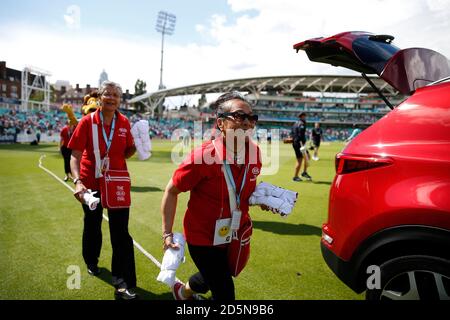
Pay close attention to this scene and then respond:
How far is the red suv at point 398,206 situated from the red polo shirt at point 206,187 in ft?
2.27

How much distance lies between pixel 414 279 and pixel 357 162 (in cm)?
78

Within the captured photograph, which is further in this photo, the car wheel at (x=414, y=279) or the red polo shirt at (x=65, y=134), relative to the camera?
the red polo shirt at (x=65, y=134)

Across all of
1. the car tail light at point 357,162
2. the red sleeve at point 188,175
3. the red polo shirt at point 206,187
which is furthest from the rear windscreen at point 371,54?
the red sleeve at point 188,175

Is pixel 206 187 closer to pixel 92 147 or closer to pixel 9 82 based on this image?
pixel 92 147

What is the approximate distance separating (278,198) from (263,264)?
70.4 inches

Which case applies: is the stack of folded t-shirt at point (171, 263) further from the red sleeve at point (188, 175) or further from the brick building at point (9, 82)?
the brick building at point (9, 82)

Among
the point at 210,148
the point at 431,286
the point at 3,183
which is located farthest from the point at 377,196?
the point at 3,183

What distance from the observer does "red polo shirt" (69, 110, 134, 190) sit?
120 inches

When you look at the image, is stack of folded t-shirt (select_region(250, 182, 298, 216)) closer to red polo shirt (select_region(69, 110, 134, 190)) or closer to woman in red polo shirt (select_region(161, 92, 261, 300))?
woman in red polo shirt (select_region(161, 92, 261, 300))

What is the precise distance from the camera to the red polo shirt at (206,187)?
2.02 m

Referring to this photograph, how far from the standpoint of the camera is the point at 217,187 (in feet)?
6.77

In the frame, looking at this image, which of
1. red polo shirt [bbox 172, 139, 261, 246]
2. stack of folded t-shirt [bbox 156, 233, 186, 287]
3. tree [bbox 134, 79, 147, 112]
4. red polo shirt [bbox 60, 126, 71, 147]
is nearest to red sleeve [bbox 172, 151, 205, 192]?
red polo shirt [bbox 172, 139, 261, 246]

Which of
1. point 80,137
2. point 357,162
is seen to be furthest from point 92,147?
point 357,162
